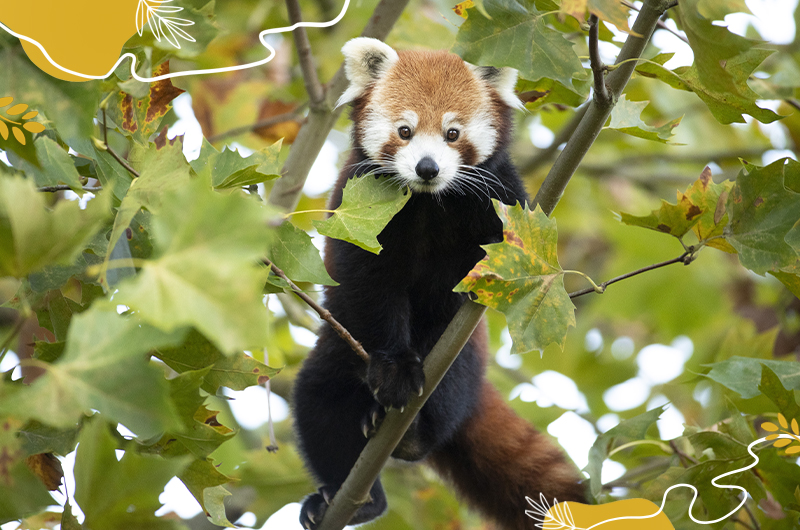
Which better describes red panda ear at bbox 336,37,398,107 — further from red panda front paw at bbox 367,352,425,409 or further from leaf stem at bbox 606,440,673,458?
leaf stem at bbox 606,440,673,458

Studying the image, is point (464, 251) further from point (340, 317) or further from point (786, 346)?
point (786, 346)

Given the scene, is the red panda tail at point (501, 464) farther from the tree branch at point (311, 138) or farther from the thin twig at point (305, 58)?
the thin twig at point (305, 58)

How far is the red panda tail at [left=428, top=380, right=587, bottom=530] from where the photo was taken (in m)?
2.89

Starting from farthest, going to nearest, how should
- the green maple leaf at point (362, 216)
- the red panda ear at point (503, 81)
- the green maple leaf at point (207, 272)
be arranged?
the red panda ear at point (503, 81)
the green maple leaf at point (362, 216)
the green maple leaf at point (207, 272)

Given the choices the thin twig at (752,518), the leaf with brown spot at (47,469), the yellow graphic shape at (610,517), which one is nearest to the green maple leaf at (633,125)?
the yellow graphic shape at (610,517)

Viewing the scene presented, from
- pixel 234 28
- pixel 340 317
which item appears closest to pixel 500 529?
pixel 340 317

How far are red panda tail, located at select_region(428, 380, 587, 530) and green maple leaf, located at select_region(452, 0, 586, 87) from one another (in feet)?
Result: 5.80

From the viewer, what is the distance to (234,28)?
541 cm

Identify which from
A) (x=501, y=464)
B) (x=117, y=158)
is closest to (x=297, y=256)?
(x=117, y=158)

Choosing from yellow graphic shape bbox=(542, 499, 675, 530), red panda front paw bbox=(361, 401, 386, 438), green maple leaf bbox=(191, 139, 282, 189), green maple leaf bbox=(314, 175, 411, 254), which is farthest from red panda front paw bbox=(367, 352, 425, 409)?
green maple leaf bbox=(191, 139, 282, 189)

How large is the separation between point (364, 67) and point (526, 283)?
5.03ft

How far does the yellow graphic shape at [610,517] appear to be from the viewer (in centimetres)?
186

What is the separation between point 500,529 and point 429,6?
12.3 ft

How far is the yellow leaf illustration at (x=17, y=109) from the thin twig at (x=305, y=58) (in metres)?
1.47
